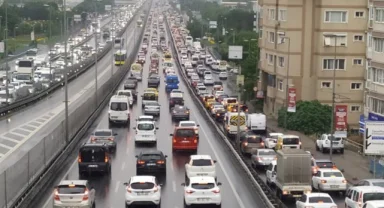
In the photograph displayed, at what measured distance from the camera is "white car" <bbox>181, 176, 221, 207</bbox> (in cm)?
3341

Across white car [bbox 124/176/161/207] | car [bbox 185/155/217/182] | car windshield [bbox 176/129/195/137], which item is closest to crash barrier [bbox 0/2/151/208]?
white car [bbox 124/176/161/207]

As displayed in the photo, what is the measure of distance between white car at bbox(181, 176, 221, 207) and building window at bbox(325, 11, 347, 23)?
5026 cm

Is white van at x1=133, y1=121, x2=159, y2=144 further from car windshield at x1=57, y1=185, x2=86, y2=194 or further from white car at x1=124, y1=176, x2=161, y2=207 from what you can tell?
car windshield at x1=57, y1=185, x2=86, y2=194

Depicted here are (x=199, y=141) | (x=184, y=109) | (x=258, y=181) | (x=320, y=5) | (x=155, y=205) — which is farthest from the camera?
(x=320, y=5)

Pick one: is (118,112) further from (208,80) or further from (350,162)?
(208,80)

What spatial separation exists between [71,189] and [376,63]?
44.1 meters

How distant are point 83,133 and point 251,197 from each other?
80.5 ft

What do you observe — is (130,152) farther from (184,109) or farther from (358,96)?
(358,96)

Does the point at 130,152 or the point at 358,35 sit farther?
the point at 358,35

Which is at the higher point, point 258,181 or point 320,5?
point 320,5

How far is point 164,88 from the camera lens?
109m

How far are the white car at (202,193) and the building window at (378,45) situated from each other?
129ft

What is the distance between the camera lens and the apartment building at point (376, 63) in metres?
69.7

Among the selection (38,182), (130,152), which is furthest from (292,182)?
(130,152)
